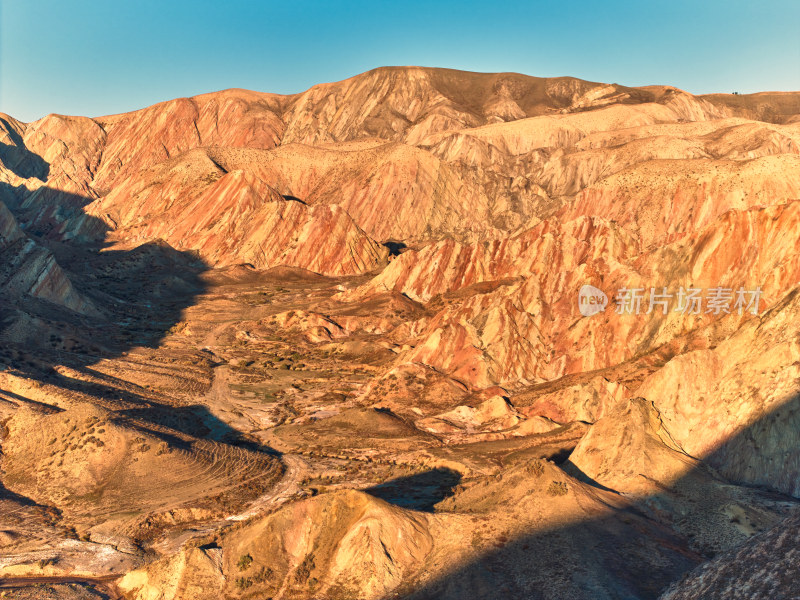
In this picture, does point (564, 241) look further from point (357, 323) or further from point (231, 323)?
point (231, 323)

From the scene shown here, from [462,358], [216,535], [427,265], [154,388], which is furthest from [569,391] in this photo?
[427,265]

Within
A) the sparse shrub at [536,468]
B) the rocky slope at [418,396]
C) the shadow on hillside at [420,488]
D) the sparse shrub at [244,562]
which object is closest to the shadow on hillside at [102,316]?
the rocky slope at [418,396]

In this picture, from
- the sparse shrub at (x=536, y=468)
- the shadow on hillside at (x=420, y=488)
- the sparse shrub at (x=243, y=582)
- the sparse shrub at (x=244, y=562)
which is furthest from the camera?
the shadow on hillside at (x=420, y=488)

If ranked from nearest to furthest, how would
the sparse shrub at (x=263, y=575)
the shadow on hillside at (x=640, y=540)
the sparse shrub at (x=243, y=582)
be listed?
the shadow on hillside at (x=640, y=540), the sparse shrub at (x=243, y=582), the sparse shrub at (x=263, y=575)

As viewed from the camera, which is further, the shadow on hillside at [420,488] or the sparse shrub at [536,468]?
the shadow on hillside at [420,488]

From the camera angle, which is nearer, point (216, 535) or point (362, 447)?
point (216, 535)

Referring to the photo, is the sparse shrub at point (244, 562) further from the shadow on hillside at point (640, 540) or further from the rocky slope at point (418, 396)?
the shadow on hillside at point (640, 540)
